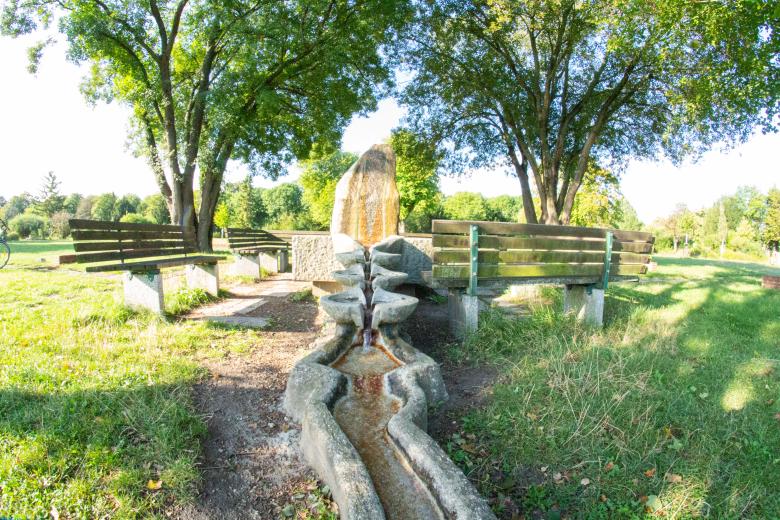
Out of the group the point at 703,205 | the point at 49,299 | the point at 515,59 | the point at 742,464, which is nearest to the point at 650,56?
the point at 515,59

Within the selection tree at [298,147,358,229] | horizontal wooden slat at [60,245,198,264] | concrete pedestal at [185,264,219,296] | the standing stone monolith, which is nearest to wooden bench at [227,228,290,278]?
concrete pedestal at [185,264,219,296]

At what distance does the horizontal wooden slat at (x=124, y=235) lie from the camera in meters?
5.10

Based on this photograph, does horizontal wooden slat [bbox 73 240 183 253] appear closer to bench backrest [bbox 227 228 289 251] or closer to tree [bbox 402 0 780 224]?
bench backrest [bbox 227 228 289 251]

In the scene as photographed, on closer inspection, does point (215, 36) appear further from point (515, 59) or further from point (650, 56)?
point (650, 56)

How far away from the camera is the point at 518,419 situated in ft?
10.6

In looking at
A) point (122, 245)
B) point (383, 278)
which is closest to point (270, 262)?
point (122, 245)

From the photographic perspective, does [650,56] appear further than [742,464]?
Yes

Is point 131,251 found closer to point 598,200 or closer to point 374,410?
point 374,410

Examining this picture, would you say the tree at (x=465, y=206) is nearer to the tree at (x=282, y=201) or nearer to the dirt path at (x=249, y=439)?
the tree at (x=282, y=201)

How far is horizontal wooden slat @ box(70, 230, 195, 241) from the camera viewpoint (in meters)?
5.10

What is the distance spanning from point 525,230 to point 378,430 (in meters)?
3.58

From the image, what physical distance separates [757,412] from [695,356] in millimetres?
1240

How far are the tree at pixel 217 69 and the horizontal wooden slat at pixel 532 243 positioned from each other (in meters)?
9.95

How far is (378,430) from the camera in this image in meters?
2.83
